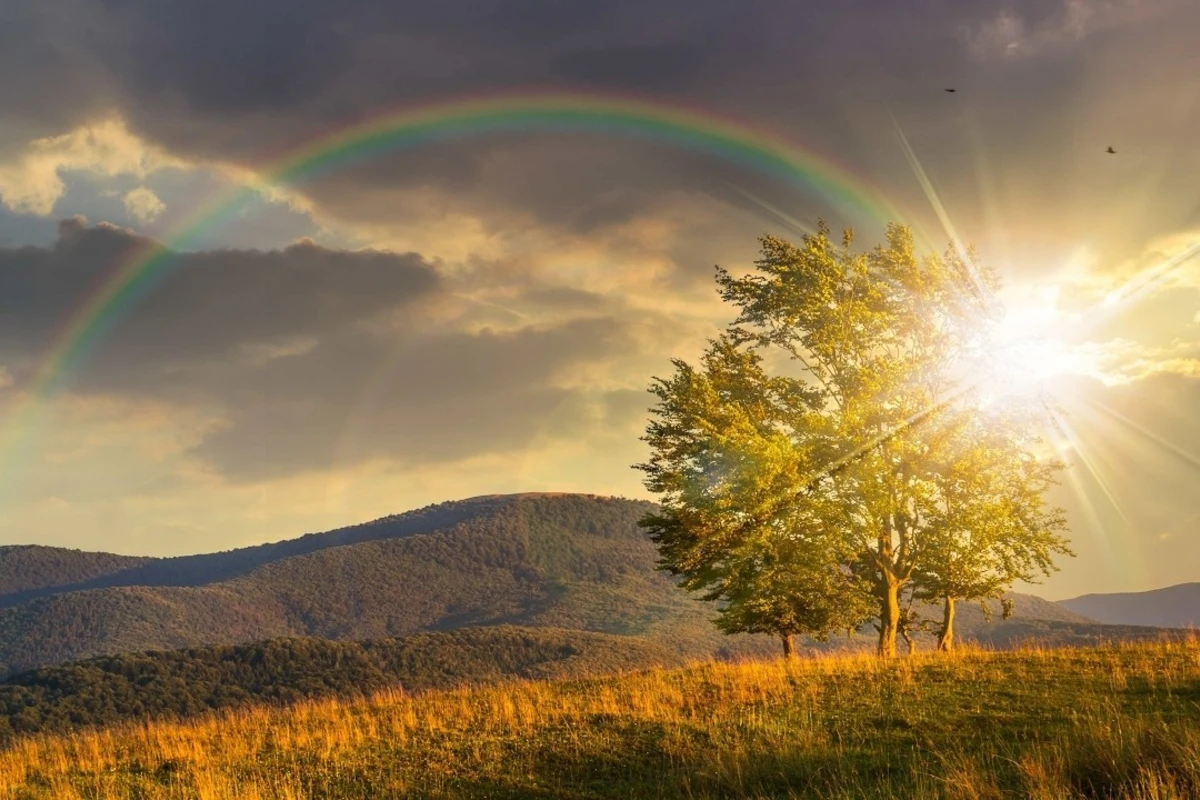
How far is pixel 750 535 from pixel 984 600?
44.6 ft

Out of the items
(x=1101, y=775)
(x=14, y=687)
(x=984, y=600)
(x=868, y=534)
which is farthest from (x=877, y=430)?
(x=14, y=687)

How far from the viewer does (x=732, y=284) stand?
39.7m

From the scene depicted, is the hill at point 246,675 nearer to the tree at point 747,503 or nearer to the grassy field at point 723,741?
the tree at point 747,503

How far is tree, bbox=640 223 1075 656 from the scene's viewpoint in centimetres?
3391

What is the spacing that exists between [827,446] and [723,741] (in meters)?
16.9

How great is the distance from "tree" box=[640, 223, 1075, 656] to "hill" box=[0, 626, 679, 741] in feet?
368

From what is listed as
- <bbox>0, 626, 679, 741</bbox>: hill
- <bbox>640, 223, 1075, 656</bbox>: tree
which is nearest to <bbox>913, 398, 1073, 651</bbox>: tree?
<bbox>640, 223, 1075, 656</bbox>: tree

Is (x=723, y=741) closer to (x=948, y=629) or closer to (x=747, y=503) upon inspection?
(x=747, y=503)

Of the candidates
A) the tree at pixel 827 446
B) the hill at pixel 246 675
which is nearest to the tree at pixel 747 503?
the tree at pixel 827 446

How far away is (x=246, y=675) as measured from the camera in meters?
172

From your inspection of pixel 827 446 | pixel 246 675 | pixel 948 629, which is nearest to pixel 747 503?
pixel 827 446

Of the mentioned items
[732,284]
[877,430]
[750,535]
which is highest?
[732,284]

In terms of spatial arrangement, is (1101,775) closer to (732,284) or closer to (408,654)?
(732,284)

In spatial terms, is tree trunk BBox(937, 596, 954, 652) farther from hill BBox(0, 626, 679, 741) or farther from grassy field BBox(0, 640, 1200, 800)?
hill BBox(0, 626, 679, 741)
